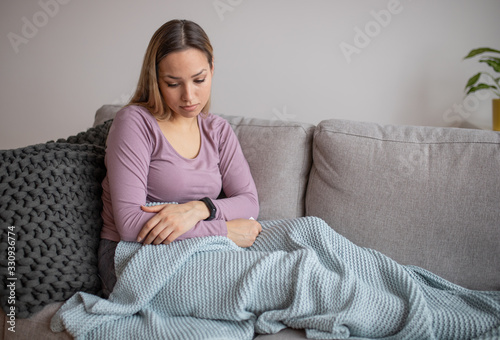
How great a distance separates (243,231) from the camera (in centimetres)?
134

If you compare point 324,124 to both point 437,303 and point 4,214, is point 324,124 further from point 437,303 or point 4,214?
point 4,214

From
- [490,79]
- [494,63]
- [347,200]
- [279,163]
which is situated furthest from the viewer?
[490,79]

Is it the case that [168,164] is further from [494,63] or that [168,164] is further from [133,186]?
[494,63]

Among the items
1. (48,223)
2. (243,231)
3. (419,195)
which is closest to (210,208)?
(243,231)

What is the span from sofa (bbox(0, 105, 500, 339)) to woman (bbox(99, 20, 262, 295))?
0.11 m

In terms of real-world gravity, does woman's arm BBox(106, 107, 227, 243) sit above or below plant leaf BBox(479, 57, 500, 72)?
below

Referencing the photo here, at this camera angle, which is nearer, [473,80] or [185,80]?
[185,80]

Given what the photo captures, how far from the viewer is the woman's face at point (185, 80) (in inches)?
49.9

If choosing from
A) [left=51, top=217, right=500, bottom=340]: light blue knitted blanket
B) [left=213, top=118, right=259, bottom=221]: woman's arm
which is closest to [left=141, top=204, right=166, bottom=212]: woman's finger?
[left=51, top=217, right=500, bottom=340]: light blue knitted blanket

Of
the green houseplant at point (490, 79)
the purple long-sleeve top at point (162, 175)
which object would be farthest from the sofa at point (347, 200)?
the green houseplant at point (490, 79)

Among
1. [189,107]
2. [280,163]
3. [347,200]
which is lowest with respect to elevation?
[347,200]

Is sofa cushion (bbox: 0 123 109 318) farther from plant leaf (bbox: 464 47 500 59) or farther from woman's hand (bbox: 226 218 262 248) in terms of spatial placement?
plant leaf (bbox: 464 47 500 59)

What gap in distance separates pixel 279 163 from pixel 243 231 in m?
0.34

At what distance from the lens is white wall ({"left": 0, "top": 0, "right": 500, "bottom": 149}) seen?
196 cm
